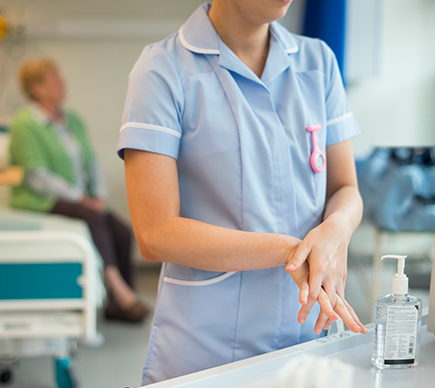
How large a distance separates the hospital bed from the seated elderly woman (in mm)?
814

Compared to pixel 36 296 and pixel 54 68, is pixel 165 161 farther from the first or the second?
pixel 54 68

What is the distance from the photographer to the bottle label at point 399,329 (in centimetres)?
63

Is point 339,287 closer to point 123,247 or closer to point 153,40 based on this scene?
point 123,247

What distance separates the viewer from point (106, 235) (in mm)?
2879

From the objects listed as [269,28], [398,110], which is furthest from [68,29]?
[269,28]

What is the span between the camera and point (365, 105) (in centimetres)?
388

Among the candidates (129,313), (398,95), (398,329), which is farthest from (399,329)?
(398,95)

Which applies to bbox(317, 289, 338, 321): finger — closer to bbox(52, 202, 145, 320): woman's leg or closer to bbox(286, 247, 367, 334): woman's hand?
bbox(286, 247, 367, 334): woman's hand

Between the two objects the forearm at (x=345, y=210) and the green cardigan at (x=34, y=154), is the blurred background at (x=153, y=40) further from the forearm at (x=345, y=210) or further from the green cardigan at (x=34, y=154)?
the forearm at (x=345, y=210)

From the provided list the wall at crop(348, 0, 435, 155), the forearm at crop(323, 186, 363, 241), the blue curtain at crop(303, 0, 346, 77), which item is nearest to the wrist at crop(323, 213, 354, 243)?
the forearm at crop(323, 186, 363, 241)

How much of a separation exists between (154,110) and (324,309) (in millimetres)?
404

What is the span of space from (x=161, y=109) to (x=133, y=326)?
2.20 meters

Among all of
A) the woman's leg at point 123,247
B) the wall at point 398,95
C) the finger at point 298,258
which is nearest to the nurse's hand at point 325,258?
the finger at point 298,258

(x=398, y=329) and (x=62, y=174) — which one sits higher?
(x=62, y=174)
